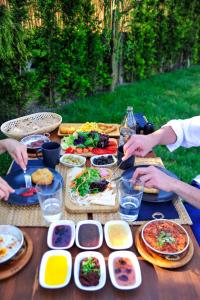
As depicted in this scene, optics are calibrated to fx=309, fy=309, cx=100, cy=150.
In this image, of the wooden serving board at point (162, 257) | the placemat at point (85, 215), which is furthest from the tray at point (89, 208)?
the wooden serving board at point (162, 257)

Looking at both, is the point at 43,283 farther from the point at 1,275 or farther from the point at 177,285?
the point at 177,285

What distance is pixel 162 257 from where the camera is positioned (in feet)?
4.61

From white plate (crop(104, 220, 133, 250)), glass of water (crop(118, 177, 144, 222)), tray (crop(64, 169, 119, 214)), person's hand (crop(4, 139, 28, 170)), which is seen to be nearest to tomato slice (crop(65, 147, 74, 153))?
person's hand (crop(4, 139, 28, 170))

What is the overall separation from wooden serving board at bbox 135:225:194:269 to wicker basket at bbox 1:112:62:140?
1501 mm

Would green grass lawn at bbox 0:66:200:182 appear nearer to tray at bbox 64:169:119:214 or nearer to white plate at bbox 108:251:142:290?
tray at bbox 64:169:119:214

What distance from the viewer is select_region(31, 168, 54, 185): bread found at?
183 centimetres

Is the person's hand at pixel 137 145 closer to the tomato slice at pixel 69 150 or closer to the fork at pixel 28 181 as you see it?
the tomato slice at pixel 69 150

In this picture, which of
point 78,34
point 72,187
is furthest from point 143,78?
point 72,187

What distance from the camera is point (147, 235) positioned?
4.95 feet

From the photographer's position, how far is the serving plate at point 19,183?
174 centimetres

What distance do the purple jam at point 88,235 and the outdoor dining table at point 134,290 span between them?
0.25ft

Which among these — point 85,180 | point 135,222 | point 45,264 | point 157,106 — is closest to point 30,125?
point 85,180

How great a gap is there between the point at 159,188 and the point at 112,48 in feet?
16.0

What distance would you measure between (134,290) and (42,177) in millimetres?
880
